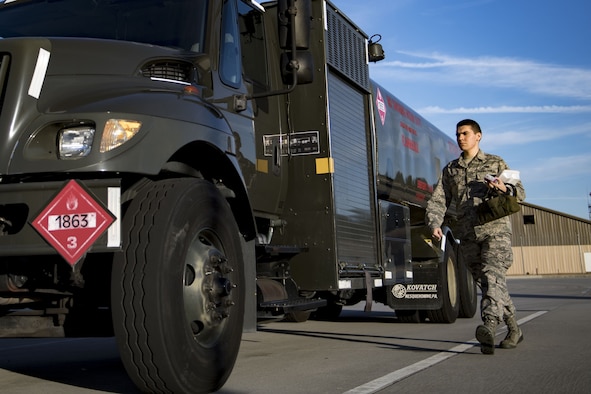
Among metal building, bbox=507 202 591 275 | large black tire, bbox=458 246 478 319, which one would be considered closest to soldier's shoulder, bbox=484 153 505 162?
large black tire, bbox=458 246 478 319

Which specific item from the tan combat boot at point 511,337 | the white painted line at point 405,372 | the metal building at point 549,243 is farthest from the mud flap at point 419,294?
the metal building at point 549,243

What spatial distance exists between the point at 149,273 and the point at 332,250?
2.81m


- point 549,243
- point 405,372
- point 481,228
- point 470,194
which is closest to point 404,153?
point 470,194

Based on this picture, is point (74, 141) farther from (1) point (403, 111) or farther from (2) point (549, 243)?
(2) point (549, 243)

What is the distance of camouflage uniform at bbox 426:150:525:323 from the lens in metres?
5.84

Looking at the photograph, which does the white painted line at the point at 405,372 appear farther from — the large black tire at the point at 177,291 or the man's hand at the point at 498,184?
the man's hand at the point at 498,184

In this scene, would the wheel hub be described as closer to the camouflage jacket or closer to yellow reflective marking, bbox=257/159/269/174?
yellow reflective marking, bbox=257/159/269/174

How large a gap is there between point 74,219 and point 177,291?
60cm

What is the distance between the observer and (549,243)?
181 ft

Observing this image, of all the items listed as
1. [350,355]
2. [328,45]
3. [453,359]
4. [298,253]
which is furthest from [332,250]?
[328,45]

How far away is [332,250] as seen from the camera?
600cm

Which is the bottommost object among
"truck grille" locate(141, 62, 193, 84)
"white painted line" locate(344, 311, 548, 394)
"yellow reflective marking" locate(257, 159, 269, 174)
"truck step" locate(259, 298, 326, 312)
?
"white painted line" locate(344, 311, 548, 394)

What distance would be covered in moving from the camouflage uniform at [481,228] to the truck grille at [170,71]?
2.74 meters

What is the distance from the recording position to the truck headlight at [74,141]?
11.3ft
